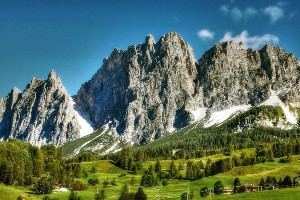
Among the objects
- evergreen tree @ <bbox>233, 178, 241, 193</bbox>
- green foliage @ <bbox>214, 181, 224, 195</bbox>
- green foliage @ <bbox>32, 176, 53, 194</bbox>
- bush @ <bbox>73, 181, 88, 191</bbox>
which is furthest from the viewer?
bush @ <bbox>73, 181, 88, 191</bbox>

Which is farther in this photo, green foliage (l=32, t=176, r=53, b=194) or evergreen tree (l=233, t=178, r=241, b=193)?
green foliage (l=32, t=176, r=53, b=194)

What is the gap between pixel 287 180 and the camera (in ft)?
438

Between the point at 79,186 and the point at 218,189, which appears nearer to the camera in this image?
the point at 218,189

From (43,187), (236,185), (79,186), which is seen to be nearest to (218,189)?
(236,185)

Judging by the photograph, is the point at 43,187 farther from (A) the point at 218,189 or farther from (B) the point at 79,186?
(A) the point at 218,189

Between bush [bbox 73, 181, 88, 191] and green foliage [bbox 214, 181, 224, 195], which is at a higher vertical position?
bush [bbox 73, 181, 88, 191]

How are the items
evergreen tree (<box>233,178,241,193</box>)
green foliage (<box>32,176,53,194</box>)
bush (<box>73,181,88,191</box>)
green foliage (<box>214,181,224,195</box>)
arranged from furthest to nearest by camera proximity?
1. bush (<box>73,181,88,191</box>)
2. green foliage (<box>32,176,53,194</box>)
3. evergreen tree (<box>233,178,241,193</box>)
4. green foliage (<box>214,181,224,195</box>)

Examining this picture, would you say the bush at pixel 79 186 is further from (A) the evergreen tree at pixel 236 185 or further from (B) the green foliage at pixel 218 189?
(A) the evergreen tree at pixel 236 185

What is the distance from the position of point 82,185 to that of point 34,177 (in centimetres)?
2314

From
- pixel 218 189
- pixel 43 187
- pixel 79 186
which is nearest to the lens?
pixel 218 189

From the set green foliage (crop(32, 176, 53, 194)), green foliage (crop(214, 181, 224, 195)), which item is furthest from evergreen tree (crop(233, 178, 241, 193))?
green foliage (crop(32, 176, 53, 194))

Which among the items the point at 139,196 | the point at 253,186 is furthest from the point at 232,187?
the point at 139,196

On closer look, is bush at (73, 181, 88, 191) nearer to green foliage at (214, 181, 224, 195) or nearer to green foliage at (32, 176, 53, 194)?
green foliage at (32, 176, 53, 194)

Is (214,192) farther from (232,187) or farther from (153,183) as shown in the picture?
(153,183)
